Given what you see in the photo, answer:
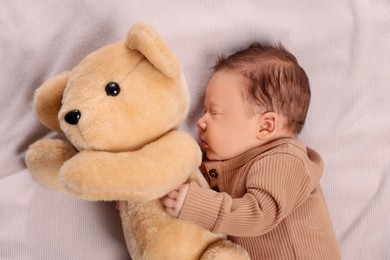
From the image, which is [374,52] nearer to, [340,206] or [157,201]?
[340,206]

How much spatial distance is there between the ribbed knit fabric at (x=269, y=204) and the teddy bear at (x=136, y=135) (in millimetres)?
61

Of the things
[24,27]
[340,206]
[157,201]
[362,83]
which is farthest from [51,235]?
[362,83]

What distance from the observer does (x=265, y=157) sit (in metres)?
1.03

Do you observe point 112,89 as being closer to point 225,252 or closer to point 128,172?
point 128,172

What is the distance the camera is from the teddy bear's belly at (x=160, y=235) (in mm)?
920

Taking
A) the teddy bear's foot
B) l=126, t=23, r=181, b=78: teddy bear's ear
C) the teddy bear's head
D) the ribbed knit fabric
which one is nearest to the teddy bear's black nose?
the teddy bear's head

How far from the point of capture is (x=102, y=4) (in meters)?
1.14

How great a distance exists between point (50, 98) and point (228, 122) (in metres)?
0.37

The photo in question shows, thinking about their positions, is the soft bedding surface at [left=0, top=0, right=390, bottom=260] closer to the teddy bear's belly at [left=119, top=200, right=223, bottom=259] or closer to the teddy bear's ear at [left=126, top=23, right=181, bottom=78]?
the teddy bear's belly at [left=119, top=200, right=223, bottom=259]

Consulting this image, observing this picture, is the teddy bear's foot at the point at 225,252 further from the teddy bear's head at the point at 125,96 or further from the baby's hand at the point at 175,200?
the teddy bear's head at the point at 125,96

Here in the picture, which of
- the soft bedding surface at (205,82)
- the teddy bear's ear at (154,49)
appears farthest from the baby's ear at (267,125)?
the teddy bear's ear at (154,49)

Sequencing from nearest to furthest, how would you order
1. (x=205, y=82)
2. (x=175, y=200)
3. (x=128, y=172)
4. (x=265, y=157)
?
1. (x=128, y=172)
2. (x=175, y=200)
3. (x=265, y=157)
4. (x=205, y=82)

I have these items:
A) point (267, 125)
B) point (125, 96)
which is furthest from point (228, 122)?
point (125, 96)

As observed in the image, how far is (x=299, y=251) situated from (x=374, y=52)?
21.9 inches
